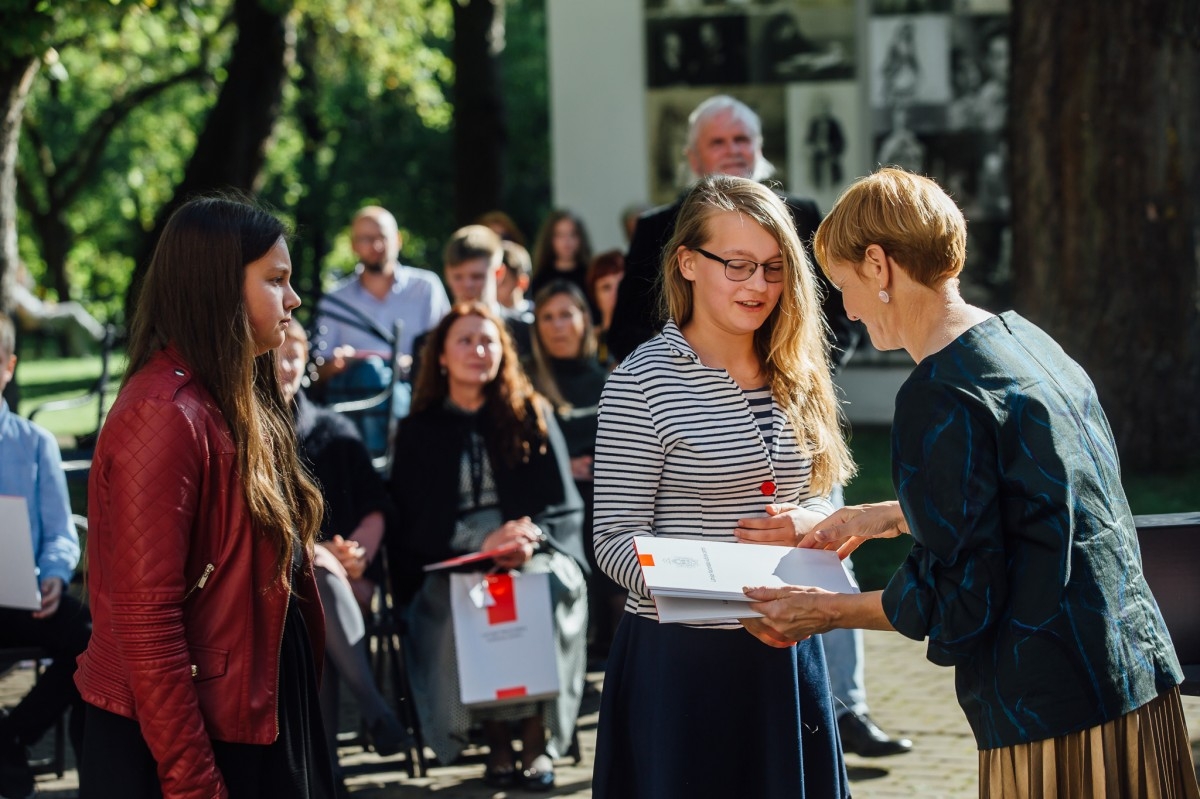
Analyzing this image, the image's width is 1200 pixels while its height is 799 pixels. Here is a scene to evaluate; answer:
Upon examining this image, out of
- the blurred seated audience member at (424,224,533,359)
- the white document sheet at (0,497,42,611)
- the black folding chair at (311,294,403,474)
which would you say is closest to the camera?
the white document sheet at (0,497,42,611)

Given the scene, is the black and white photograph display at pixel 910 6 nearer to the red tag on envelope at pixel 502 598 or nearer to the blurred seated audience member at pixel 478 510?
the blurred seated audience member at pixel 478 510

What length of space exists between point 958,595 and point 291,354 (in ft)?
12.5

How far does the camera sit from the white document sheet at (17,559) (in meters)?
5.19

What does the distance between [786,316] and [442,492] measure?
2881 millimetres

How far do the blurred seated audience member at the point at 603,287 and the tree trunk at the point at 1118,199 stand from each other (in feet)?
11.1

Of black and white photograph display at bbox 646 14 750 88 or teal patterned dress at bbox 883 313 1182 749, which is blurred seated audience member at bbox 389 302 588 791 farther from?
black and white photograph display at bbox 646 14 750 88

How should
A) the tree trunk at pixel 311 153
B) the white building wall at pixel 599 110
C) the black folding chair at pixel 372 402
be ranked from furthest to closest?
1. the tree trunk at pixel 311 153
2. the white building wall at pixel 599 110
3. the black folding chair at pixel 372 402

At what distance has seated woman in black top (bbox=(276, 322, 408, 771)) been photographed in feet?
19.8

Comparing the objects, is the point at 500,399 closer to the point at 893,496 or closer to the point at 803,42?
the point at 893,496

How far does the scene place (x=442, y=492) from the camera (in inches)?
252

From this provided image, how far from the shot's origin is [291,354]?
6051mm

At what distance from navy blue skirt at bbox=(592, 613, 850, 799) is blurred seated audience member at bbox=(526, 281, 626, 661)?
Answer: 13.1ft

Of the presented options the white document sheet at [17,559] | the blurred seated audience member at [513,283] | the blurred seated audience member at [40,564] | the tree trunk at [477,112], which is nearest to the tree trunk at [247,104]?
the tree trunk at [477,112]

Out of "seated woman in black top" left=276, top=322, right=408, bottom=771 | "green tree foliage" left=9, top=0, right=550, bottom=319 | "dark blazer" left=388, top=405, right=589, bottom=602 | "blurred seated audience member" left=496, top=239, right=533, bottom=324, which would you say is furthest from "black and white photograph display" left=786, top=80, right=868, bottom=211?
"green tree foliage" left=9, top=0, right=550, bottom=319
